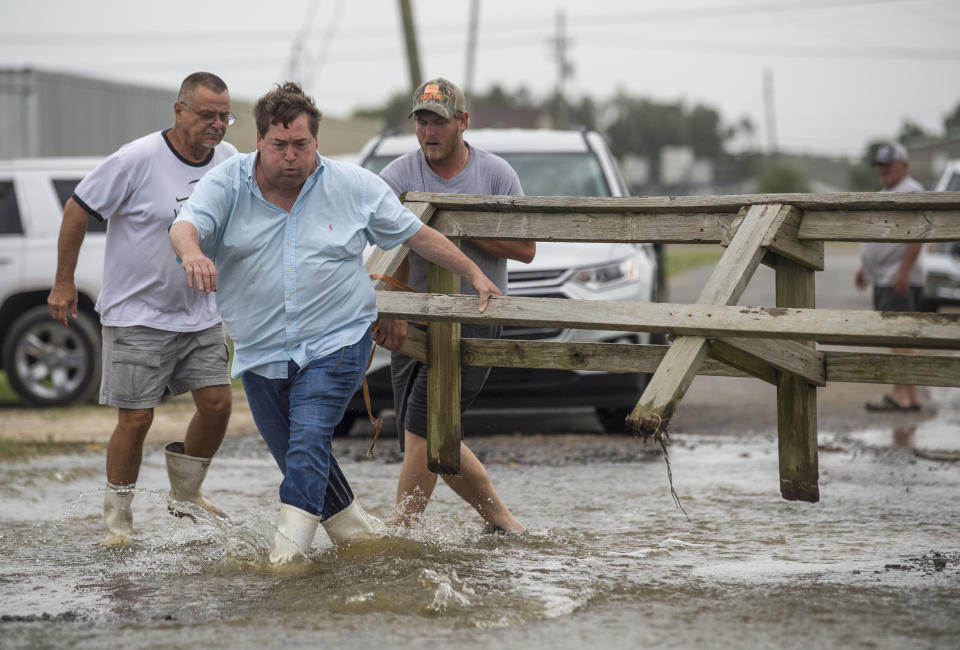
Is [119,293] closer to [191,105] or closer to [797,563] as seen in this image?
[191,105]

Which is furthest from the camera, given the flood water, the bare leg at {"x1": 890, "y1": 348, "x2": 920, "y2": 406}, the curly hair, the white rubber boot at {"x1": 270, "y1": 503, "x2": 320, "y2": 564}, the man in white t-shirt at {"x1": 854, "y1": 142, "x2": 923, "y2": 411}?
the bare leg at {"x1": 890, "y1": 348, "x2": 920, "y2": 406}

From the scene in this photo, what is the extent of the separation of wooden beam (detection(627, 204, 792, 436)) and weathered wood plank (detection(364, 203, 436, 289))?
1.28 m

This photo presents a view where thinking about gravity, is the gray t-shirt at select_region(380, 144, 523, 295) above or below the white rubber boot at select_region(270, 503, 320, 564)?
above

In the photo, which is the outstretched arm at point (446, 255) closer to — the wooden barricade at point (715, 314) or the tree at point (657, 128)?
the wooden barricade at point (715, 314)

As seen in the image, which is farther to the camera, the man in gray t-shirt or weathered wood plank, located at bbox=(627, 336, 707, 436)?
the man in gray t-shirt

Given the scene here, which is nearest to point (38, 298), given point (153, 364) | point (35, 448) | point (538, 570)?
point (35, 448)

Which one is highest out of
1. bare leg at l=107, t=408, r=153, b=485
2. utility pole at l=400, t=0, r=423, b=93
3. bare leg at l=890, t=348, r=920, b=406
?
utility pole at l=400, t=0, r=423, b=93

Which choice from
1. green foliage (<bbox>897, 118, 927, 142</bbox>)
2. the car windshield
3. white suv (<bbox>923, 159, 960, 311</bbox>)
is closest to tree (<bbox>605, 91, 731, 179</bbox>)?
green foliage (<bbox>897, 118, 927, 142</bbox>)

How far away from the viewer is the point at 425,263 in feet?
18.4

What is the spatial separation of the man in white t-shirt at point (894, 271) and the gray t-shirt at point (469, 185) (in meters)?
5.06

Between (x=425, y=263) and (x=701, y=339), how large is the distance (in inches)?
61.0

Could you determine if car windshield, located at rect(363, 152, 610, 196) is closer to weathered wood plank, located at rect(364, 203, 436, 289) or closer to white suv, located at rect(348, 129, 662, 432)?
white suv, located at rect(348, 129, 662, 432)

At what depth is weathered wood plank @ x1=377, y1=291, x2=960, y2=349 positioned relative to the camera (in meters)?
4.21

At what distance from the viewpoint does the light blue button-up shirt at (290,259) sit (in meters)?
4.65
